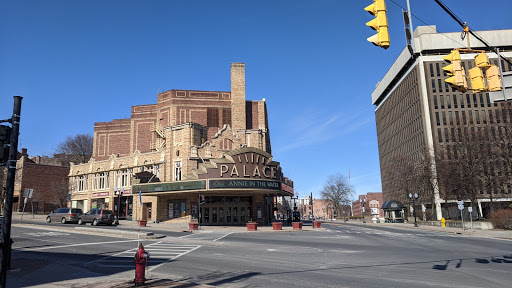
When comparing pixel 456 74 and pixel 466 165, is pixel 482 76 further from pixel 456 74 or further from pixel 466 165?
pixel 466 165

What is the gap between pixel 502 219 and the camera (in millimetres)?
36844

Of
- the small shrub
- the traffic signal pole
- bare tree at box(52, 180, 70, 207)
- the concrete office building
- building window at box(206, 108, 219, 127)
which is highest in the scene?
the concrete office building

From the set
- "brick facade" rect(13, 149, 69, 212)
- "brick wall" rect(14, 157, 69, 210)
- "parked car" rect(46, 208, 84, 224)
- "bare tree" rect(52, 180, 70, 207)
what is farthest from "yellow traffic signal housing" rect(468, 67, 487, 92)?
"brick wall" rect(14, 157, 69, 210)

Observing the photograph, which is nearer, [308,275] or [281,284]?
[281,284]

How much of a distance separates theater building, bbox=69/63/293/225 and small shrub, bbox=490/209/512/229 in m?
23.5

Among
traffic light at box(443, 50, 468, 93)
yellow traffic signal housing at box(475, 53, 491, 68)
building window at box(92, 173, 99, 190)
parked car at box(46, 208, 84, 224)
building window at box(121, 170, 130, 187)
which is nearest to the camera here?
traffic light at box(443, 50, 468, 93)

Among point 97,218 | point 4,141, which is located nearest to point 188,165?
point 97,218

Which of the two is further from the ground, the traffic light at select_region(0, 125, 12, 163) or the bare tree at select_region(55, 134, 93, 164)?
the bare tree at select_region(55, 134, 93, 164)

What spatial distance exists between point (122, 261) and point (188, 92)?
4814 centimetres

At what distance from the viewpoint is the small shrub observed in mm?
35838

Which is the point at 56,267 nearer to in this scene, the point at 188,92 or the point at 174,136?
the point at 174,136

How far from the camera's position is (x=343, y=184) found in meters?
110

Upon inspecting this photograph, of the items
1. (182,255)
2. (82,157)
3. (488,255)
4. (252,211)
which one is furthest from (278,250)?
(82,157)

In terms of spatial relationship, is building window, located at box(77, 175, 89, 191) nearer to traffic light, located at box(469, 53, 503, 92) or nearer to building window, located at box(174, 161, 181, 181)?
building window, located at box(174, 161, 181, 181)
